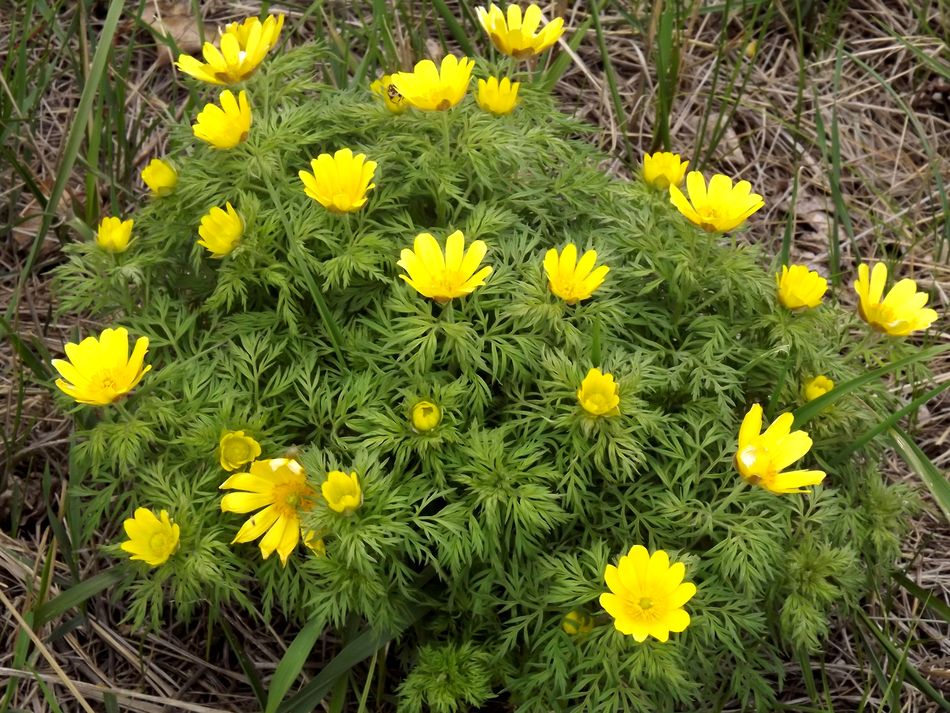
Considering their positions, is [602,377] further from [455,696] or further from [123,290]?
[123,290]

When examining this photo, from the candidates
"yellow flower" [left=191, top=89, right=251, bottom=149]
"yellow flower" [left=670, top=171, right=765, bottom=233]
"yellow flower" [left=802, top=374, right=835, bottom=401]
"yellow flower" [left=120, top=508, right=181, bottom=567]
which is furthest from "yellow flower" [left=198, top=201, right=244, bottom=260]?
"yellow flower" [left=802, top=374, right=835, bottom=401]

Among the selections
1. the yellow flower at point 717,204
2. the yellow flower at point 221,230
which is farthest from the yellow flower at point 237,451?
the yellow flower at point 717,204

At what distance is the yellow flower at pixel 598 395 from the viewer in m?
1.74

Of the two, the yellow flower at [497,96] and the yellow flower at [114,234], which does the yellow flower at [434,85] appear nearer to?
the yellow flower at [497,96]

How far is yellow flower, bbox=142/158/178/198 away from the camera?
2.14m

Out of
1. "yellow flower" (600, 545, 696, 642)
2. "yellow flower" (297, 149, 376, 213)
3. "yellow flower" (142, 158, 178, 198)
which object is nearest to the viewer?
"yellow flower" (600, 545, 696, 642)

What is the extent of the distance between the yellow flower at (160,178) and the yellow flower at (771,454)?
135cm

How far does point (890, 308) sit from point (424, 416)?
Result: 1054mm

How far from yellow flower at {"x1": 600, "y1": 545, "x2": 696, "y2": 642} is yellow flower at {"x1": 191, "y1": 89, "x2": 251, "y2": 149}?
116 cm

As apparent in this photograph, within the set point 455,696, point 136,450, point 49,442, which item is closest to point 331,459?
point 136,450

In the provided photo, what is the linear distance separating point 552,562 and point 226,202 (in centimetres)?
98

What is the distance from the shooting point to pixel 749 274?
206 cm

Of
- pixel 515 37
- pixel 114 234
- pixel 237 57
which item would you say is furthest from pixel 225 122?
pixel 515 37

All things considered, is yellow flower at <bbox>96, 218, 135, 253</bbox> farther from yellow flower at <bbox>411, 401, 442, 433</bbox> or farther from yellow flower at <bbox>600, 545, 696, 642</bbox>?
yellow flower at <bbox>600, 545, 696, 642</bbox>
